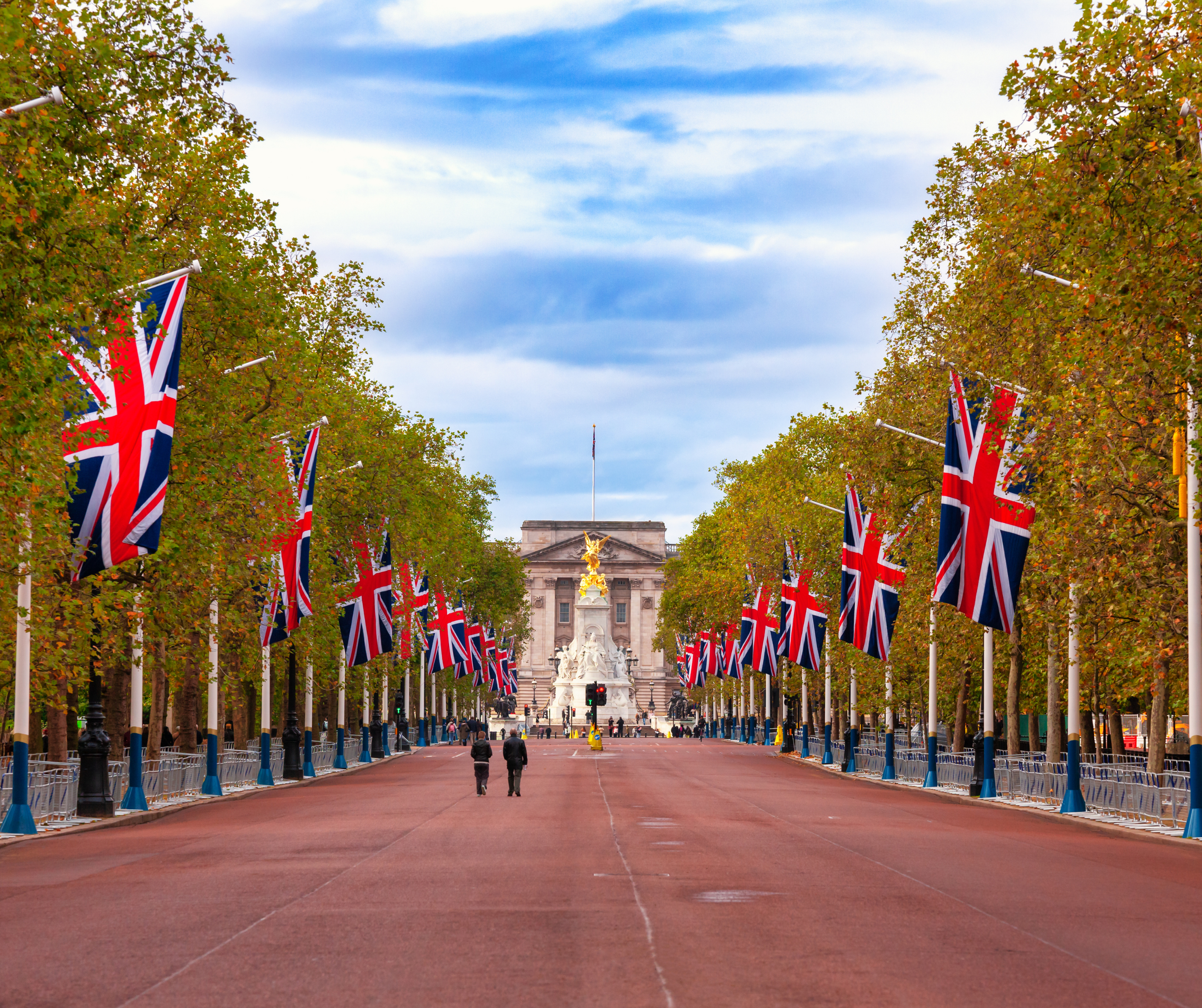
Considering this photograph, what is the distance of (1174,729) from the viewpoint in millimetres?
71250

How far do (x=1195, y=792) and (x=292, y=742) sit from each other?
30602 millimetres

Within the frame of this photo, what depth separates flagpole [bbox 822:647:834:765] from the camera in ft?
210

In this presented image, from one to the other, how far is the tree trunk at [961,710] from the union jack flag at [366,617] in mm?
18702

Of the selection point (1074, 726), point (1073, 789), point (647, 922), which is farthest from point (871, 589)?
point (647, 922)

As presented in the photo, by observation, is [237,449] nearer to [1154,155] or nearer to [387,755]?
[1154,155]

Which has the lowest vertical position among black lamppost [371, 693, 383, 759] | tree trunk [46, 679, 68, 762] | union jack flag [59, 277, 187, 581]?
black lamppost [371, 693, 383, 759]

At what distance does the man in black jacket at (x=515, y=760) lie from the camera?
39.3 meters

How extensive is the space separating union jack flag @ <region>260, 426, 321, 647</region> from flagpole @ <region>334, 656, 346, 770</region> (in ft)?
52.3

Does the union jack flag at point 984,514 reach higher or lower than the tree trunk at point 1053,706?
higher

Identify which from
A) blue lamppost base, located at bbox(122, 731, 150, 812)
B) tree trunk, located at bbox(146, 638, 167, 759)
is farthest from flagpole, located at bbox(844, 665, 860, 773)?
blue lamppost base, located at bbox(122, 731, 150, 812)

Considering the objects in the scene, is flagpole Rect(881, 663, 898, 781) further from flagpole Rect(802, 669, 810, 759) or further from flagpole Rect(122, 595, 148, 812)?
flagpole Rect(122, 595, 148, 812)

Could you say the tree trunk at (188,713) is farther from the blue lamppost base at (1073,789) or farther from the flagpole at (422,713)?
the flagpole at (422,713)

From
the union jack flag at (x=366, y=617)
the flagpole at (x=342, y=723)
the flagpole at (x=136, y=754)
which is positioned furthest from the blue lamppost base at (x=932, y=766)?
the flagpole at (x=136, y=754)

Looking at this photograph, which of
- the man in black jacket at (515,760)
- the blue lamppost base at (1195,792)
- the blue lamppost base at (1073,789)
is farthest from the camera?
the man in black jacket at (515,760)
